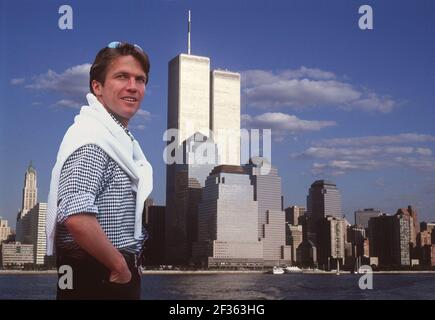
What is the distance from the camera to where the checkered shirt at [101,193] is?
16.4ft

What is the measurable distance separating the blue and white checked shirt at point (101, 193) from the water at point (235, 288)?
8.55m

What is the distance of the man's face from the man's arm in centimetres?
115

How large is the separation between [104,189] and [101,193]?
4 centimetres

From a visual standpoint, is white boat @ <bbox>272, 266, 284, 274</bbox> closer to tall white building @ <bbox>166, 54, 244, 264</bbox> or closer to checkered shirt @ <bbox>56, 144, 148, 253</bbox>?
tall white building @ <bbox>166, 54, 244, 264</bbox>

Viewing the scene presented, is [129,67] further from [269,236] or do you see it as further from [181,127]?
[269,236]

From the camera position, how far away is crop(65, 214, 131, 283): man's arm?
15.5ft

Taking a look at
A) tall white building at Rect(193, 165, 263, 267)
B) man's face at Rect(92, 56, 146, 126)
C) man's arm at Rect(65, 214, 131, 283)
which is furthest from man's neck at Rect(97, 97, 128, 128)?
tall white building at Rect(193, 165, 263, 267)

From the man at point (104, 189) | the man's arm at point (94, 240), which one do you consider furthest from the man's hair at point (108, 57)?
the man's arm at point (94, 240)

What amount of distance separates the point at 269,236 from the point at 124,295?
15.4 metres

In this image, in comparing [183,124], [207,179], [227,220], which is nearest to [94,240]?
[183,124]

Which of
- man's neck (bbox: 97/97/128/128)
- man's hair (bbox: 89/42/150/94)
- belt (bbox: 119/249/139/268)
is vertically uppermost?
man's hair (bbox: 89/42/150/94)

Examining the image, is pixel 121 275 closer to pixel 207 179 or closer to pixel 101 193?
pixel 101 193

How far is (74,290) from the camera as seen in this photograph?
5.42 metres

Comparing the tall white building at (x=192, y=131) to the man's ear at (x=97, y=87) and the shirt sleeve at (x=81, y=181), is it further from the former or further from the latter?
the shirt sleeve at (x=81, y=181)
